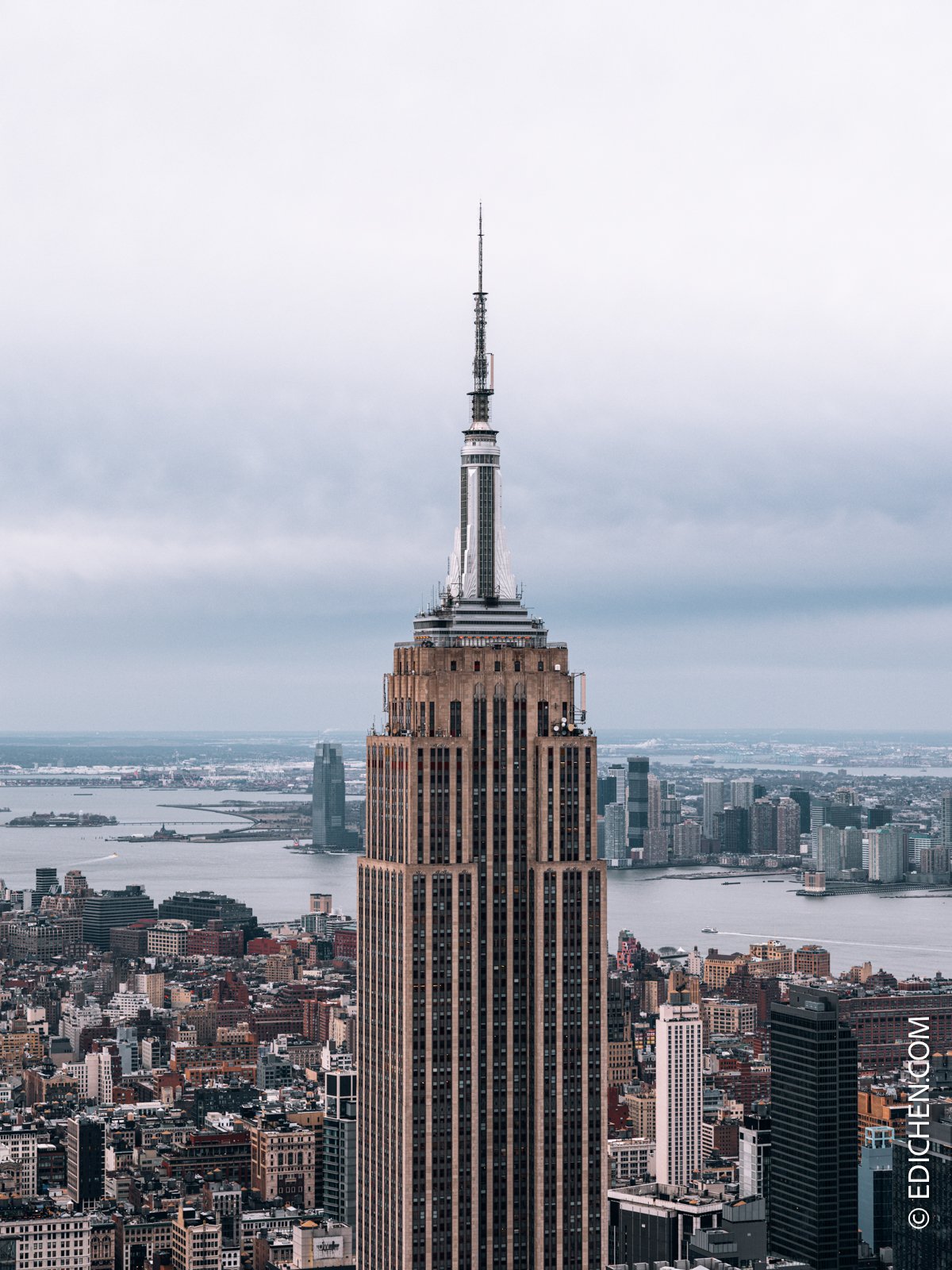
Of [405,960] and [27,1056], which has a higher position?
[405,960]

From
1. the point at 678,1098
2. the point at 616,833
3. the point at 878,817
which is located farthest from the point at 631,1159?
the point at 616,833

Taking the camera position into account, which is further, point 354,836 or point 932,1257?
point 354,836

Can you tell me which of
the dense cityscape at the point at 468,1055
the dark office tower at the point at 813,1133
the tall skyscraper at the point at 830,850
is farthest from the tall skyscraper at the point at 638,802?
the dark office tower at the point at 813,1133

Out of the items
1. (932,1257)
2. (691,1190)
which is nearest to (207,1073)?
(691,1190)

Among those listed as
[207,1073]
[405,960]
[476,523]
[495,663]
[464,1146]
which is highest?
[476,523]

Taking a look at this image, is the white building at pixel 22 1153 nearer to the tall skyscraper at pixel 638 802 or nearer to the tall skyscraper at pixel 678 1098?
the tall skyscraper at pixel 678 1098

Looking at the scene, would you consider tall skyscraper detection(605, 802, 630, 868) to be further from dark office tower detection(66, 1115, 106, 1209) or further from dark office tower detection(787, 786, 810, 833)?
dark office tower detection(66, 1115, 106, 1209)

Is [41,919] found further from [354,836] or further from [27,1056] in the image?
[354,836]
